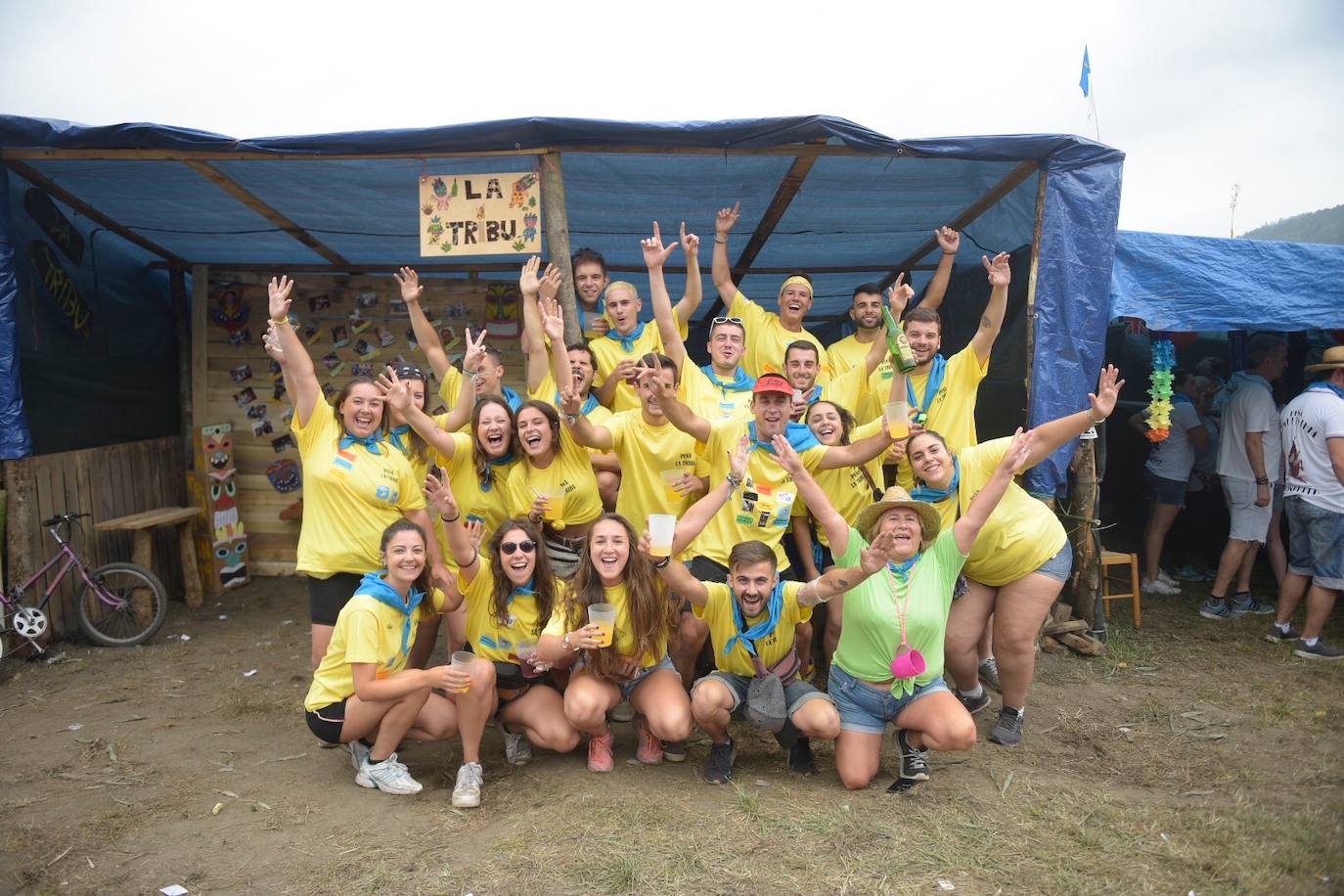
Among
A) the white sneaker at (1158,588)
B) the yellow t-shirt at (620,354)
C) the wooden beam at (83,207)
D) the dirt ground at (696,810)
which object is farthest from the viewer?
the white sneaker at (1158,588)

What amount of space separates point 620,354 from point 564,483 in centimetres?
116

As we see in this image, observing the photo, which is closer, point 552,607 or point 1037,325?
point 552,607

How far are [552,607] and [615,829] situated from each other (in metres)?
1.01

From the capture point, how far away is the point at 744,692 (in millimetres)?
3836

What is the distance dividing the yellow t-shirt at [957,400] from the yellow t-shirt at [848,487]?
34 cm

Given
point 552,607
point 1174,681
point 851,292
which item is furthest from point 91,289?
point 1174,681

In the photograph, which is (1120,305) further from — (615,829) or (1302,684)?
(615,829)

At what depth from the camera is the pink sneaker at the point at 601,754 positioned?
12.7 ft

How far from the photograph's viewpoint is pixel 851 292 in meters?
9.27

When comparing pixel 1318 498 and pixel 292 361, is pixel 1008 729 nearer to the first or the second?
pixel 1318 498

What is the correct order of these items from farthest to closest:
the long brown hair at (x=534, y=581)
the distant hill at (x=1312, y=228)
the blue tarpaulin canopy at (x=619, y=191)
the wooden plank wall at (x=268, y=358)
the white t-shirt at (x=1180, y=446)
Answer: the distant hill at (x=1312, y=228), the wooden plank wall at (x=268, y=358), the white t-shirt at (x=1180, y=446), the blue tarpaulin canopy at (x=619, y=191), the long brown hair at (x=534, y=581)

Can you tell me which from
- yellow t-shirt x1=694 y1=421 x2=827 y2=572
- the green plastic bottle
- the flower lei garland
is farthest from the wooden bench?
the flower lei garland

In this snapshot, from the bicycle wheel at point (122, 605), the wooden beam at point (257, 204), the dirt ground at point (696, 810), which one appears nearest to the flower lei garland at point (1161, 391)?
the dirt ground at point (696, 810)

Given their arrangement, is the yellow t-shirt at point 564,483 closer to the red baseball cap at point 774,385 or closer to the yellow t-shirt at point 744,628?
the yellow t-shirt at point 744,628
